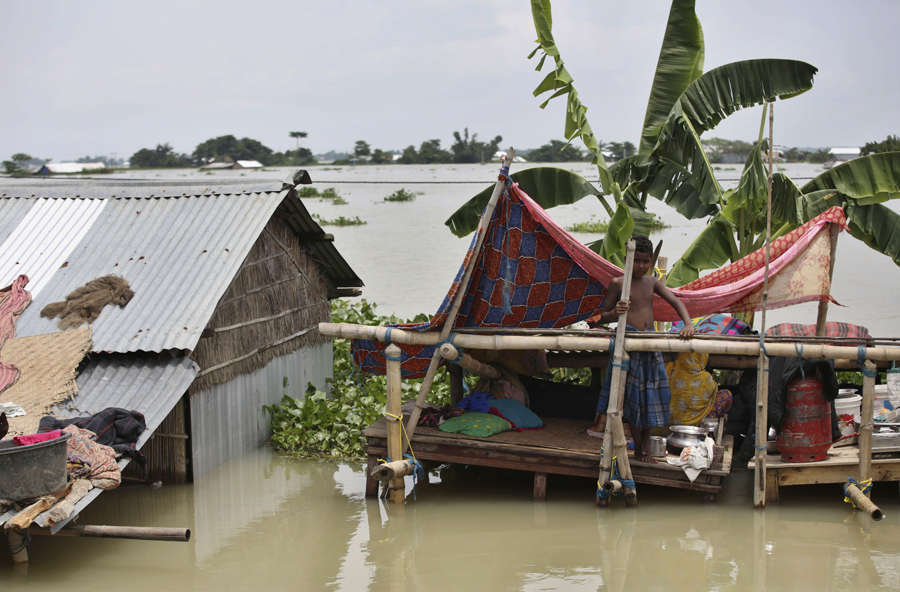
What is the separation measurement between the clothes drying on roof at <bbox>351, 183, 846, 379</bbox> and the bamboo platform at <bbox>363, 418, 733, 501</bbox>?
0.64 m

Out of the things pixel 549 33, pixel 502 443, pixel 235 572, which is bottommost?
pixel 235 572

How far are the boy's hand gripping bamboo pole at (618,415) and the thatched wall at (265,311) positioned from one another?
3.01 metres

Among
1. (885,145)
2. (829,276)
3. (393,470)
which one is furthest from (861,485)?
(885,145)

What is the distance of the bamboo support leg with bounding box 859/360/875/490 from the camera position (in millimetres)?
5789

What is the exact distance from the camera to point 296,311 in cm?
867

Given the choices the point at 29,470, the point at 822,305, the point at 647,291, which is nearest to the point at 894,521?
the point at 822,305

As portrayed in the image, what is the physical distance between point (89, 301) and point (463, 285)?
3006 millimetres

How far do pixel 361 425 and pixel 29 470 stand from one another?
3.47 meters

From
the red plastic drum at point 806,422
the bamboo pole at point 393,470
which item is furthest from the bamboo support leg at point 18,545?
the red plastic drum at point 806,422

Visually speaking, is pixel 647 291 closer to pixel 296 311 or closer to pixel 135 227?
pixel 296 311

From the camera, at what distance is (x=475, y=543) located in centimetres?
596

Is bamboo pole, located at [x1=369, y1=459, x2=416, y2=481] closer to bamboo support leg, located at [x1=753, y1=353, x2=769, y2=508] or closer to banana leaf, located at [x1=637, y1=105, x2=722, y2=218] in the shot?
bamboo support leg, located at [x1=753, y1=353, x2=769, y2=508]

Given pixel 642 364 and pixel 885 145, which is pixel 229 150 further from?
pixel 642 364

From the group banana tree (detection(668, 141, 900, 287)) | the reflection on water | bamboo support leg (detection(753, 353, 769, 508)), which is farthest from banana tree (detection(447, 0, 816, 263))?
the reflection on water
